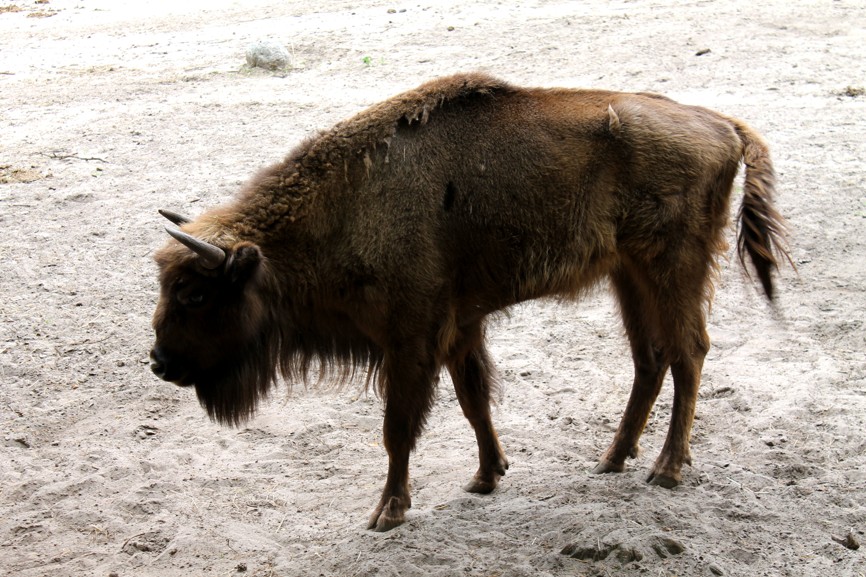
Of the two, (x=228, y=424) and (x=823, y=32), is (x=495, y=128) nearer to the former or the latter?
(x=228, y=424)

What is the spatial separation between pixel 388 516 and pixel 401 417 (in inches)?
17.4

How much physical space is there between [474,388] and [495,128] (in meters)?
1.22

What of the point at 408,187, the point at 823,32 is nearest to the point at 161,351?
the point at 408,187

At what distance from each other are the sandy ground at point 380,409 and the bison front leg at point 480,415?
0.38ft

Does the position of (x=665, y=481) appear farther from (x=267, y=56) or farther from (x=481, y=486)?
(x=267, y=56)

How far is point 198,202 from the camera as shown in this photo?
7.68 m

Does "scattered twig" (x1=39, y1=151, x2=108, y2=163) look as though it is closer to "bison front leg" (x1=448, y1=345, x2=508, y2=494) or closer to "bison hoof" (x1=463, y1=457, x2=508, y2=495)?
"bison front leg" (x1=448, y1=345, x2=508, y2=494)

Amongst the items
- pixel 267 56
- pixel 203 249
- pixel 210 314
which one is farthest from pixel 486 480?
pixel 267 56

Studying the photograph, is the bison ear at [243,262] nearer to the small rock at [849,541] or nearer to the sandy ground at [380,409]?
the sandy ground at [380,409]

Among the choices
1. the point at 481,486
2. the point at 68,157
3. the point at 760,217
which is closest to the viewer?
the point at 760,217

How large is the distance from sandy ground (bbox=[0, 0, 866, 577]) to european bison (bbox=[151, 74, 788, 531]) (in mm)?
416

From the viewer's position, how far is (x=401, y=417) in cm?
Answer: 428

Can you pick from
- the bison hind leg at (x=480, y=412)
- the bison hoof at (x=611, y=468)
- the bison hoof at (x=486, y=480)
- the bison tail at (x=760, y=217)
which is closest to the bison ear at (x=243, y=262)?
the bison hind leg at (x=480, y=412)

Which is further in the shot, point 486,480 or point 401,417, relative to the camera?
point 486,480
